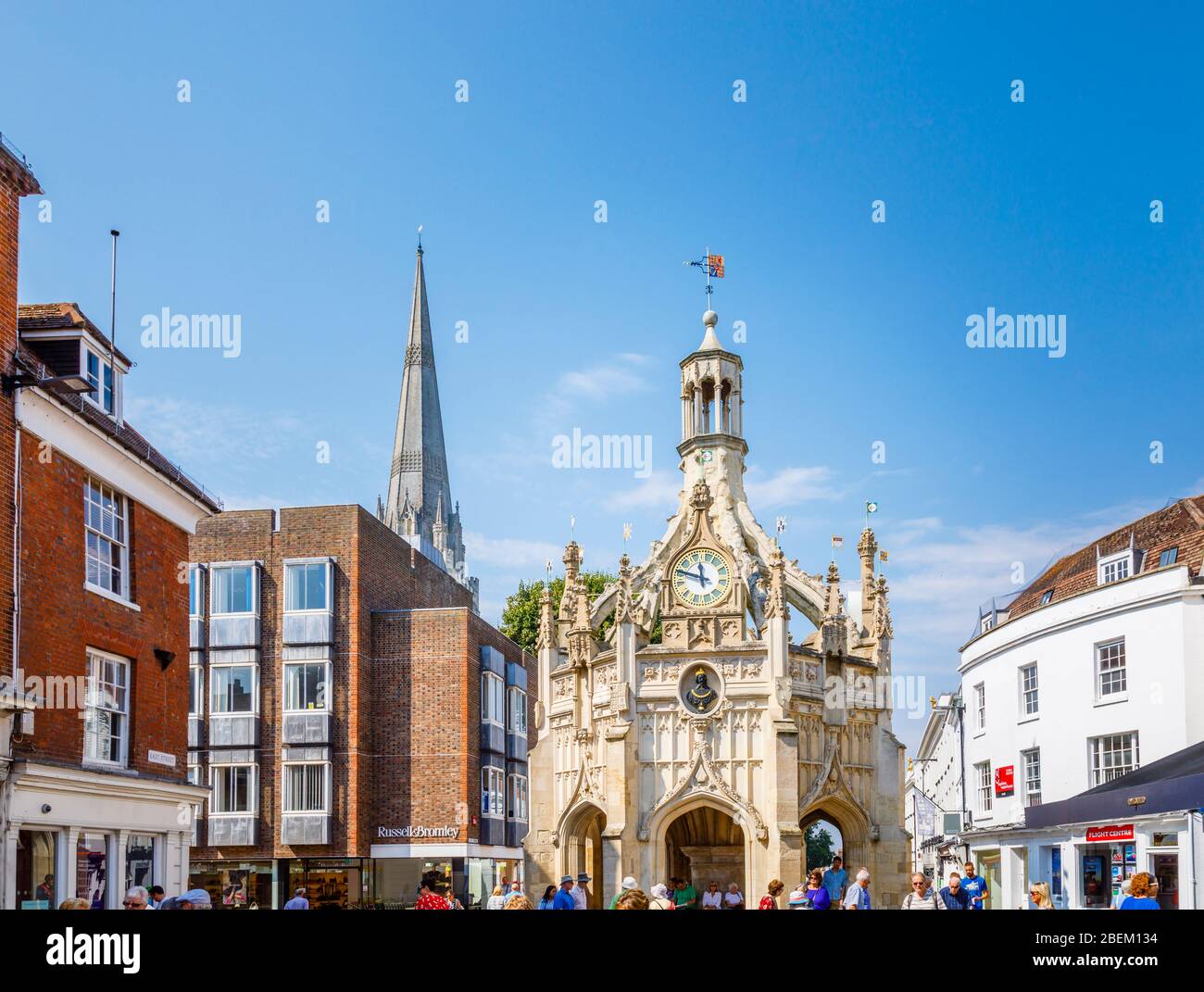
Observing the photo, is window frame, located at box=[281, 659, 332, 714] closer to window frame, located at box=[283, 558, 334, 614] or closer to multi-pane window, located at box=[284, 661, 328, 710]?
multi-pane window, located at box=[284, 661, 328, 710]

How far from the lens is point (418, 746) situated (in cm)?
5047

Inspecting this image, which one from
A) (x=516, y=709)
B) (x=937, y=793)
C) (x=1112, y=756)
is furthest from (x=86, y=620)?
(x=937, y=793)

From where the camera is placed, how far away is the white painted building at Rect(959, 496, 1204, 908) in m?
29.9

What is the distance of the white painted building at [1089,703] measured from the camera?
98.2 ft

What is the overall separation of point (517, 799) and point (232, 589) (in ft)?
51.5

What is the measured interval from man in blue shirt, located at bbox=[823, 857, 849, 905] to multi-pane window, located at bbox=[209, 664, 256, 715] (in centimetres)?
2902

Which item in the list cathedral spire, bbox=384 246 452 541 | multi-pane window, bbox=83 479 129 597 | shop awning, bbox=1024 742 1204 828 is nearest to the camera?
shop awning, bbox=1024 742 1204 828

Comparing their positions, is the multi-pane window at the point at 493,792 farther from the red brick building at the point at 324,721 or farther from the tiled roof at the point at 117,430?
the tiled roof at the point at 117,430

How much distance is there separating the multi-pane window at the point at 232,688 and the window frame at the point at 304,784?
2599 mm

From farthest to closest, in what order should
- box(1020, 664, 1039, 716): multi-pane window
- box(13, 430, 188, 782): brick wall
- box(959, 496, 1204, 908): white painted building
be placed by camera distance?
box(1020, 664, 1039, 716): multi-pane window < box(959, 496, 1204, 908): white painted building < box(13, 430, 188, 782): brick wall

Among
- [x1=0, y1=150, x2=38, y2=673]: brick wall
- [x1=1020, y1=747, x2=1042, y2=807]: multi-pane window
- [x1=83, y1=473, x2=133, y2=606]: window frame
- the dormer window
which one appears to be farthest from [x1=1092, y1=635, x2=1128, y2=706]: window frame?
[x1=0, y1=150, x2=38, y2=673]: brick wall

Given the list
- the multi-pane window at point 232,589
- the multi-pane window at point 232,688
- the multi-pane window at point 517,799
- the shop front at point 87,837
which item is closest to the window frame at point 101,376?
the shop front at point 87,837
